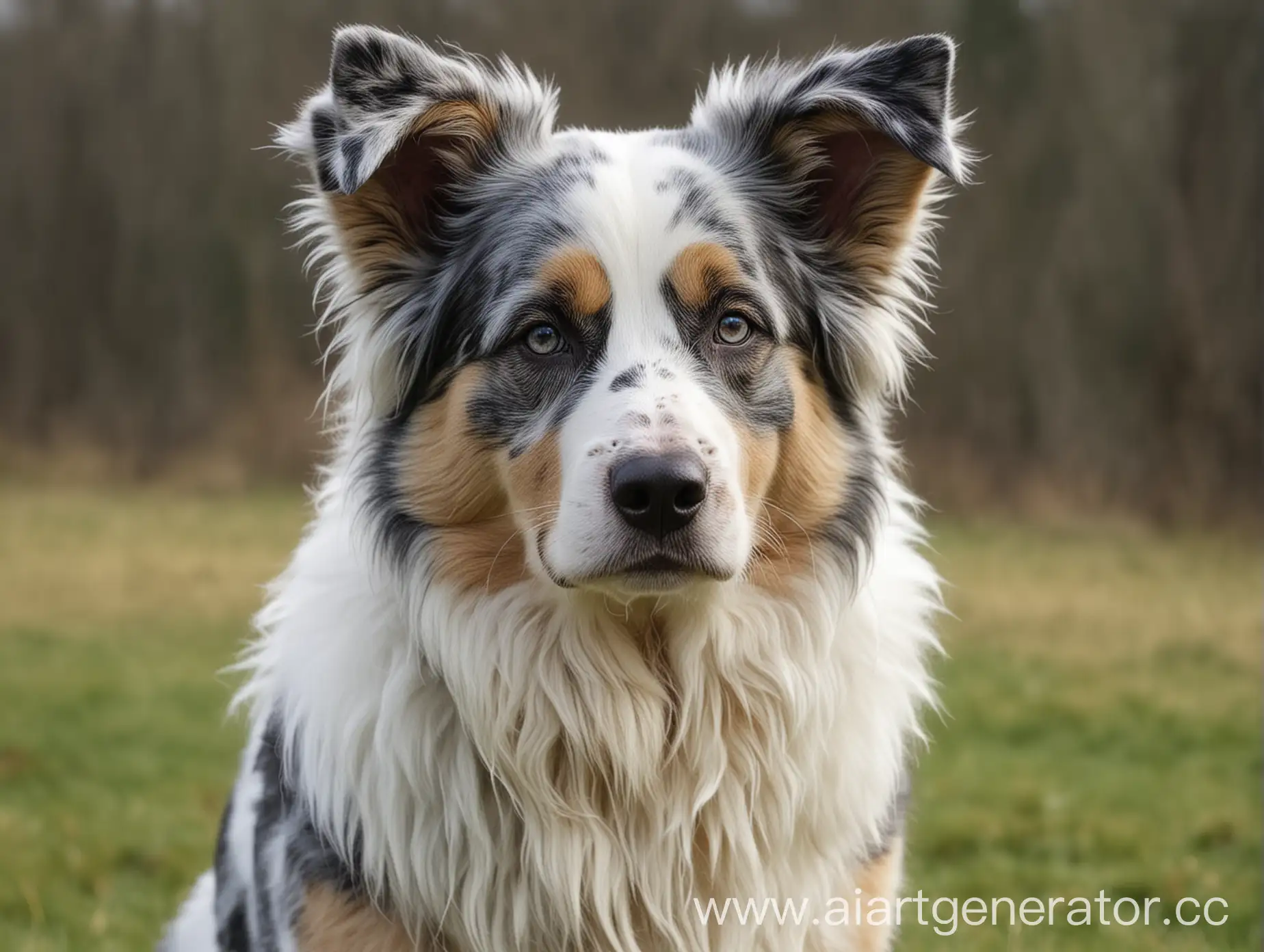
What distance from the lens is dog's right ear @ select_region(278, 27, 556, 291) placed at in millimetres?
3578

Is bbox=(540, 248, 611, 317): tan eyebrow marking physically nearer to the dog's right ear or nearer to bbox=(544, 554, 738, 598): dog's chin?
the dog's right ear

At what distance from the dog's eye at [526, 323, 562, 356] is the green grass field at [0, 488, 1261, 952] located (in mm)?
2957

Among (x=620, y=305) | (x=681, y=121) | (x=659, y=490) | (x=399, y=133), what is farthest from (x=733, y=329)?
(x=681, y=121)

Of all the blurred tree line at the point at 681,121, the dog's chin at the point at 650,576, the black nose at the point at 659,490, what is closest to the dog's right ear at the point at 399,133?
the black nose at the point at 659,490

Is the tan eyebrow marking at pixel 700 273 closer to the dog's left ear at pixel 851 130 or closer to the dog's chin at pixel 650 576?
the dog's left ear at pixel 851 130

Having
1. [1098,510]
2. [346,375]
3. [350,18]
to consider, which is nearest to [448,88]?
[346,375]

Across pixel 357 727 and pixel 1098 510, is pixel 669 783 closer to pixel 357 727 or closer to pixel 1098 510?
pixel 357 727

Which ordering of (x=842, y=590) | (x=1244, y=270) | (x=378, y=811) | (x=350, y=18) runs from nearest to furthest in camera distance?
1. (x=378, y=811)
2. (x=842, y=590)
3. (x=1244, y=270)
4. (x=350, y=18)

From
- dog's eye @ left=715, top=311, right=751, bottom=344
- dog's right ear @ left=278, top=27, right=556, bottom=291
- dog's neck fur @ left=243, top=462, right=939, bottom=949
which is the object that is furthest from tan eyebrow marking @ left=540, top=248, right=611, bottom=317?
dog's neck fur @ left=243, top=462, right=939, bottom=949

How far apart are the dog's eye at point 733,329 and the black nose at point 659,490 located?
1.73ft

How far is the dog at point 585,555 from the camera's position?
3525 millimetres

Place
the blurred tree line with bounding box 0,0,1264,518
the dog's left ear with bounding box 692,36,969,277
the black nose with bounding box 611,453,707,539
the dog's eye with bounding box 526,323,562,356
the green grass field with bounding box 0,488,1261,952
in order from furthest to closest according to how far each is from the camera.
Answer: the blurred tree line with bounding box 0,0,1264,518 → the green grass field with bounding box 0,488,1261,952 → the dog's left ear with bounding box 692,36,969,277 → the dog's eye with bounding box 526,323,562,356 → the black nose with bounding box 611,453,707,539

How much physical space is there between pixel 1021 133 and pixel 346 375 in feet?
48.1

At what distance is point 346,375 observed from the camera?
4.07m
